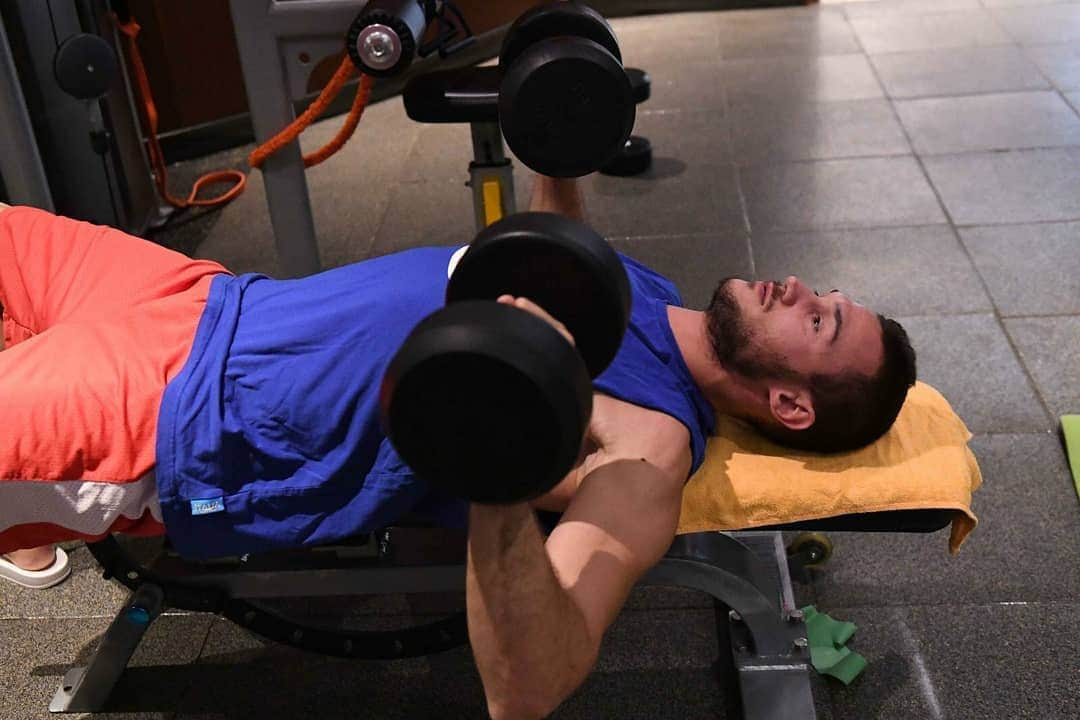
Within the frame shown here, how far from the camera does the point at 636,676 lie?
5.75 feet

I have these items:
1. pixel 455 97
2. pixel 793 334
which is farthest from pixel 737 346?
pixel 455 97

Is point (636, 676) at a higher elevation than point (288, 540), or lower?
lower

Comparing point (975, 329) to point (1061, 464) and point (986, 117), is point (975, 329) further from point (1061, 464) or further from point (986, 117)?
point (986, 117)

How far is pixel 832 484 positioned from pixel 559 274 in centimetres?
61

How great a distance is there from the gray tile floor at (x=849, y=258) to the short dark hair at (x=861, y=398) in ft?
1.60

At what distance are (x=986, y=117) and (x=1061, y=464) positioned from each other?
82.8 inches

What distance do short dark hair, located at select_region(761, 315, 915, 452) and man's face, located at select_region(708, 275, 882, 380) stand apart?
1 centimetres

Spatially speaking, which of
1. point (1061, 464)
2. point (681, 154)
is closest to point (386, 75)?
point (1061, 464)

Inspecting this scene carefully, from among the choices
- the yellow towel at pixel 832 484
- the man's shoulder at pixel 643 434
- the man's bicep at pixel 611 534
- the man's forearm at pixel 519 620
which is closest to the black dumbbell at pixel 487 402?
the man's forearm at pixel 519 620

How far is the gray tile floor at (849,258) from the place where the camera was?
174 centimetres

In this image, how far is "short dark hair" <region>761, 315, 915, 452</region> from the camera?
147cm

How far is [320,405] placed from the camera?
1.42m

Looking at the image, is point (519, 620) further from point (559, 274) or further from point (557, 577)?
point (559, 274)

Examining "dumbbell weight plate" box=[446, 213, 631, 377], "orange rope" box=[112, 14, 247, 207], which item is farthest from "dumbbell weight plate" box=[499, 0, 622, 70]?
"orange rope" box=[112, 14, 247, 207]
